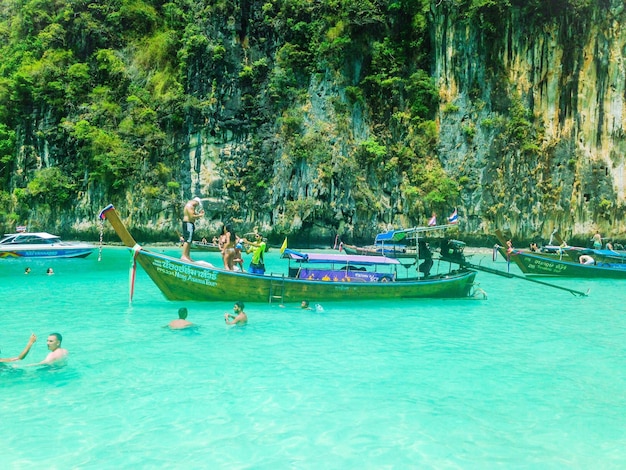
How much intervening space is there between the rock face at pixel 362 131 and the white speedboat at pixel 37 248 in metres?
8.53

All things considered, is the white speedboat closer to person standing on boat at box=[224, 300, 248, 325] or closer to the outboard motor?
person standing on boat at box=[224, 300, 248, 325]

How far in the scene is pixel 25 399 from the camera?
648 centimetres

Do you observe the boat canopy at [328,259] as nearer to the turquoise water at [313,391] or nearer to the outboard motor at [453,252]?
the turquoise water at [313,391]

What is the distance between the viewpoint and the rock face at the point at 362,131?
3216 centimetres

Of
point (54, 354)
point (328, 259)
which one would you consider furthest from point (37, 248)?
point (54, 354)

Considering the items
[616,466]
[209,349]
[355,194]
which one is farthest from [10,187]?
[616,466]

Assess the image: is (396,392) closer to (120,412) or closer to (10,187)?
(120,412)

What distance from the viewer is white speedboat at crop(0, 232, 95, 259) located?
24594 mm

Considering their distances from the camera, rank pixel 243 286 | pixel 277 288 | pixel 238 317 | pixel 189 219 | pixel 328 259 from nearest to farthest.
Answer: pixel 238 317 < pixel 189 219 < pixel 243 286 < pixel 277 288 < pixel 328 259

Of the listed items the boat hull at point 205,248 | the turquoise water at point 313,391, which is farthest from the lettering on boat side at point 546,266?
the boat hull at point 205,248

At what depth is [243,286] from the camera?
12930mm

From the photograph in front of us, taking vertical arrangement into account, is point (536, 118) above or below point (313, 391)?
above

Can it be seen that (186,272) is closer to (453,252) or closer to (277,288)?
(277,288)

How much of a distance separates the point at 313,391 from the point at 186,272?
6.51 metres
